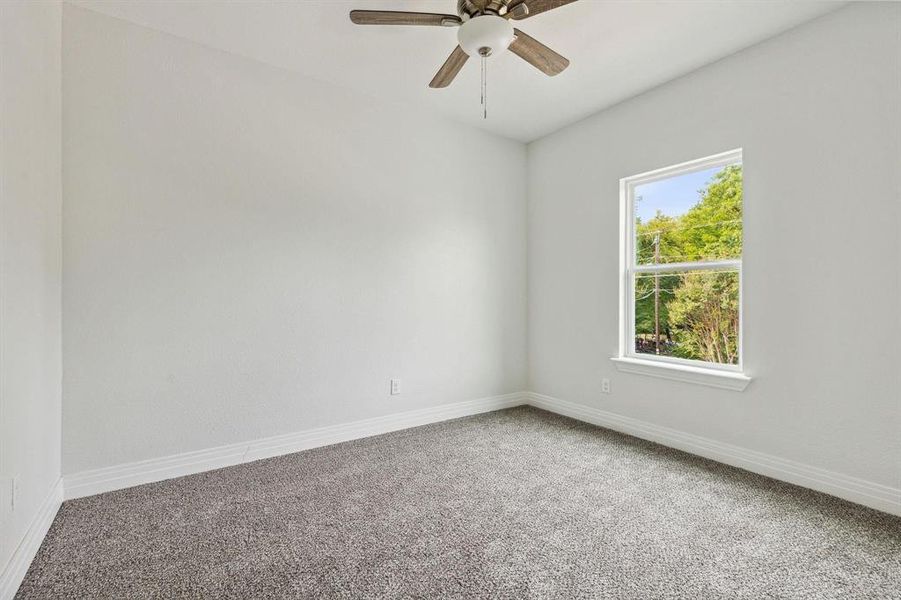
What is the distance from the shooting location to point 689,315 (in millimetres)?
3031

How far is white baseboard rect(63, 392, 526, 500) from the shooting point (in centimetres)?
229

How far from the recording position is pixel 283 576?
63.1 inches

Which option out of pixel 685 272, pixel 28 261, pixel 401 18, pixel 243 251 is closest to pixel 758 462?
pixel 685 272

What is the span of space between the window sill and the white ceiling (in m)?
2.01

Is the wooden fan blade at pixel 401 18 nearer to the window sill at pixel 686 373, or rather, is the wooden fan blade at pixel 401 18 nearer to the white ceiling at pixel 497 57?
the white ceiling at pixel 497 57

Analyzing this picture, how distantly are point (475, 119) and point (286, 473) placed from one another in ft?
10.1

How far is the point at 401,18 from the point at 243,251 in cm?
168

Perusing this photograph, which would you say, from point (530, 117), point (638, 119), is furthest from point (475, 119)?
point (638, 119)

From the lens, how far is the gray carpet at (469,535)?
1557 mm

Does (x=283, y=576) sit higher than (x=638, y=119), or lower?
lower

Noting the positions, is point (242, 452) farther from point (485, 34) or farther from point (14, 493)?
point (485, 34)

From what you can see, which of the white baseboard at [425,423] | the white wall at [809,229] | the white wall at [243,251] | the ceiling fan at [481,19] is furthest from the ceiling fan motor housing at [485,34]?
the white baseboard at [425,423]

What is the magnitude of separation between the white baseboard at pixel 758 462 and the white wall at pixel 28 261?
3414 mm

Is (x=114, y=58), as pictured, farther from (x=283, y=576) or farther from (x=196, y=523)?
(x=283, y=576)
